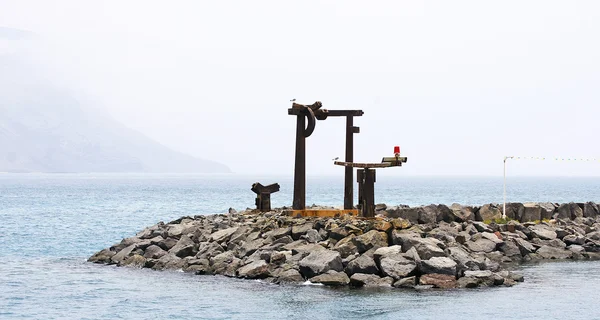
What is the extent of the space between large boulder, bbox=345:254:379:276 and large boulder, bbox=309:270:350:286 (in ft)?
1.00

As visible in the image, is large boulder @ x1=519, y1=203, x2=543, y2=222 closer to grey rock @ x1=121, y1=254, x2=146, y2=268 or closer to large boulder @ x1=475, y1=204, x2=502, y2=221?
large boulder @ x1=475, y1=204, x2=502, y2=221

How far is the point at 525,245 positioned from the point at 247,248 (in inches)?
414

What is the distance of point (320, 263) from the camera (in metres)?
25.9

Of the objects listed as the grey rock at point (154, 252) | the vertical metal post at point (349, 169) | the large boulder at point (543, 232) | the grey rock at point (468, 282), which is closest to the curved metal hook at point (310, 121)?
the vertical metal post at point (349, 169)

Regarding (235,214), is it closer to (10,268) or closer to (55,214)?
(10,268)

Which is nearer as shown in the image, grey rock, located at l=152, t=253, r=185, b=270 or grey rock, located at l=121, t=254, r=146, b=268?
grey rock, located at l=152, t=253, r=185, b=270

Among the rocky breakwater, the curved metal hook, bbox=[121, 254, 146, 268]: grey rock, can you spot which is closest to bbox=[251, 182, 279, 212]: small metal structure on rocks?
the rocky breakwater

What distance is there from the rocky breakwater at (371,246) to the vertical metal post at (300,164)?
0.70 metres

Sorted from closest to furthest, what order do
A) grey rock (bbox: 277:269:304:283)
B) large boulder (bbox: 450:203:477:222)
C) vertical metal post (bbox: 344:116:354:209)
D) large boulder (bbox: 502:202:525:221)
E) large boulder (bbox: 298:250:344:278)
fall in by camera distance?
1. large boulder (bbox: 298:250:344:278)
2. grey rock (bbox: 277:269:304:283)
3. vertical metal post (bbox: 344:116:354:209)
4. large boulder (bbox: 450:203:477:222)
5. large boulder (bbox: 502:202:525:221)

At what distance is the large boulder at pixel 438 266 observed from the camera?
25.5 meters

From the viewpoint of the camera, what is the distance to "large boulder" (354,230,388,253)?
26.7 metres

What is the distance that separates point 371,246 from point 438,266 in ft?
6.96

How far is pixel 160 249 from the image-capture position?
31.4 m

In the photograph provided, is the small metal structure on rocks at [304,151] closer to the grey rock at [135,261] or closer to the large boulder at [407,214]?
the large boulder at [407,214]
